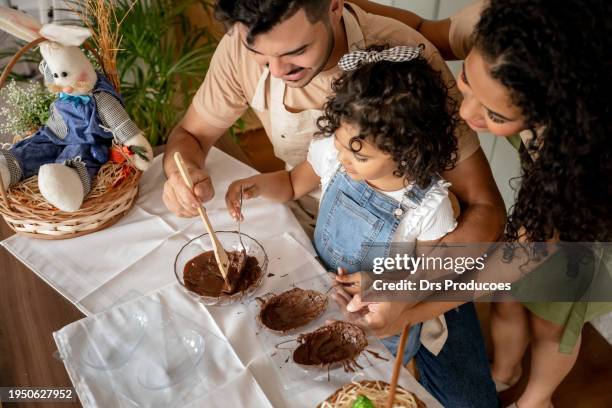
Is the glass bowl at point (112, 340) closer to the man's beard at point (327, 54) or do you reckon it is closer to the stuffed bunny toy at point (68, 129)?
the stuffed bunny toy at point (68, 129)

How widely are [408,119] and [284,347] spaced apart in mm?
511

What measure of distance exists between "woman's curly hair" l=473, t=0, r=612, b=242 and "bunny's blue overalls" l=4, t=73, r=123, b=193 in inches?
34.2

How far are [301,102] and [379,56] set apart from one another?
1.08 ft

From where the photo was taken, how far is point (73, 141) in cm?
132

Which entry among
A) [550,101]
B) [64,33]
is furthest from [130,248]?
[550,101]

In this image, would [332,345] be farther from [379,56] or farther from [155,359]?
[379,56]

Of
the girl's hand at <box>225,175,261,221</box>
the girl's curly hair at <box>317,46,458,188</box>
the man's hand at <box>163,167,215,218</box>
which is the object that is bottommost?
the girl's hand at <box>225,175,261,221</box>

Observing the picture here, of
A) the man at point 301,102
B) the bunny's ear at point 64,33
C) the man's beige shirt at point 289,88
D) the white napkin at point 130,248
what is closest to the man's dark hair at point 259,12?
the man at point 301,102

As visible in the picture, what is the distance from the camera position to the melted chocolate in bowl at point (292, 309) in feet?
3.58

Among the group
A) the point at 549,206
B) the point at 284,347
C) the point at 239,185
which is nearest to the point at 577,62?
the point at 549,206

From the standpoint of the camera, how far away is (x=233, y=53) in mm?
1449

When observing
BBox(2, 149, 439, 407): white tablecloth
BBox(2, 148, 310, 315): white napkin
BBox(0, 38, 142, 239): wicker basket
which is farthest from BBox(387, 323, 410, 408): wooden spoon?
BBox(0, 38, 142, 239): wicker basket

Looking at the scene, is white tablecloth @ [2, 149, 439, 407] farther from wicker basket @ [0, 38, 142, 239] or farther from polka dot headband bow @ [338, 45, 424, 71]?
polka dot headband bow @ [338, 45, 424, 71]

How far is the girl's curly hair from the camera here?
1.12m
